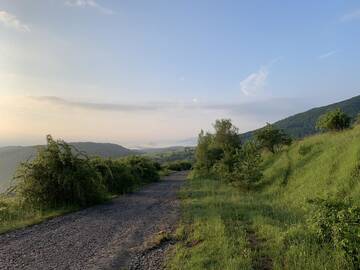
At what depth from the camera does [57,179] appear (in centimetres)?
2138

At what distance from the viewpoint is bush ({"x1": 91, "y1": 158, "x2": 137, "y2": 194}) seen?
3094 centimetres

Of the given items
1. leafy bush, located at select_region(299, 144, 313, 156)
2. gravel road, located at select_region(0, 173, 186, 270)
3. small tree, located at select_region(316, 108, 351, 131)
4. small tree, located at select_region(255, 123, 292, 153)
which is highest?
small tree, located at select_region(316, 108, 351, 131)

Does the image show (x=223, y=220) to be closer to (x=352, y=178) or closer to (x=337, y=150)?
(x=352, y=178)

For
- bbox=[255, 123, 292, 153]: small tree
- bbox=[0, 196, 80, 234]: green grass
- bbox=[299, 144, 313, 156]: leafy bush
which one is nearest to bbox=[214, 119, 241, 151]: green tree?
bbox=[255, 123, 292, 153]: small tree

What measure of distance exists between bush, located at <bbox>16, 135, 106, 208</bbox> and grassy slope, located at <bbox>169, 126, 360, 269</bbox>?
6.54 metres

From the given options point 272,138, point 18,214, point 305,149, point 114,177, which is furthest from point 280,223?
point 272,138

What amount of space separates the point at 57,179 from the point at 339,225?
1664cm

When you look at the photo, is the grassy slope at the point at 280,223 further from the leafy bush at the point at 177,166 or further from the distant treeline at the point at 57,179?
the leafy bush at the point at 177,166

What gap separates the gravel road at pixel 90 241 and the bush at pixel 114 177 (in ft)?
36.1

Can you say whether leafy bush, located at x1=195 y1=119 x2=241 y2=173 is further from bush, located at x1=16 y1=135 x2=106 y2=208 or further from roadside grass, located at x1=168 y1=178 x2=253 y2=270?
roadside grass, located at x1=168 y1=178 x2=253 y2=270

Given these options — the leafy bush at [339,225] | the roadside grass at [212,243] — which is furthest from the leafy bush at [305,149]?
the leafy bush at [339,225]

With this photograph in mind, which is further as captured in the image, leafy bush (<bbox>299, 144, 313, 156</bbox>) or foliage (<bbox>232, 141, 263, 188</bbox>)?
leafy bush (<bbox>299, 144, 313, 156</bbox>)

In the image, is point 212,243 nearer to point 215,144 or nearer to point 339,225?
point 339,225

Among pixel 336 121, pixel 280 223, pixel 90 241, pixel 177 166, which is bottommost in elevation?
pixel 177 166
